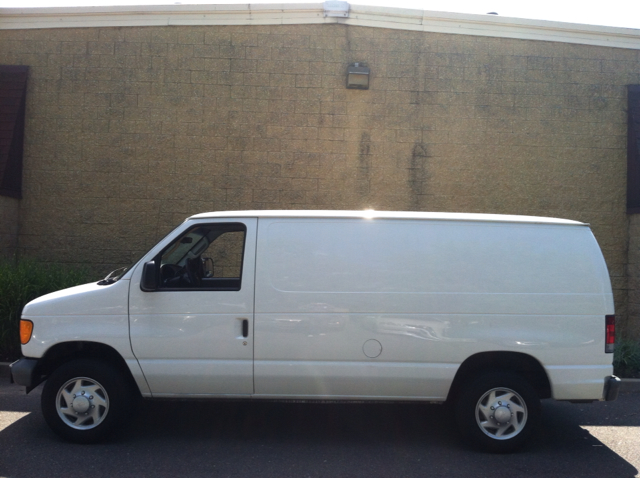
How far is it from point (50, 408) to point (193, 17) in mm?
7334

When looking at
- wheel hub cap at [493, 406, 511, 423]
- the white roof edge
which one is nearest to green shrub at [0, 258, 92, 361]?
the white roof edge

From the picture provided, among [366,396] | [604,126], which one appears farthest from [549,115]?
[366,396]

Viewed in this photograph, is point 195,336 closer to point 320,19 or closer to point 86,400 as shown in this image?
point 86,400

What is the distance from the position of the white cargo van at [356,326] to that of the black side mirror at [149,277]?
12mm

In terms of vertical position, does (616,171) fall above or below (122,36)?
below

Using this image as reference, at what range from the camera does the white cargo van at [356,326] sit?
5.21 meters

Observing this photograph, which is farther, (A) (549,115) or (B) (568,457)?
(A) (549,115)

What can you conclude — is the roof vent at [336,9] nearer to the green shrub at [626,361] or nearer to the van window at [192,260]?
the van window at [192,260]

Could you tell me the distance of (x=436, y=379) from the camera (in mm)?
5223

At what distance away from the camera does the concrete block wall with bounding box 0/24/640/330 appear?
10.3 metres

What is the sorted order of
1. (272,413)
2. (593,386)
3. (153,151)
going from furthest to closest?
(153,151)
(272,413)
(593,386)

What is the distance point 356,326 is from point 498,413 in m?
1.46

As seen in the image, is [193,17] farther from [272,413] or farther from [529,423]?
[529,423]

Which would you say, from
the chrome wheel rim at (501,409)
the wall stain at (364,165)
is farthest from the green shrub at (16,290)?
the chrome wheel rim at (501,409)
